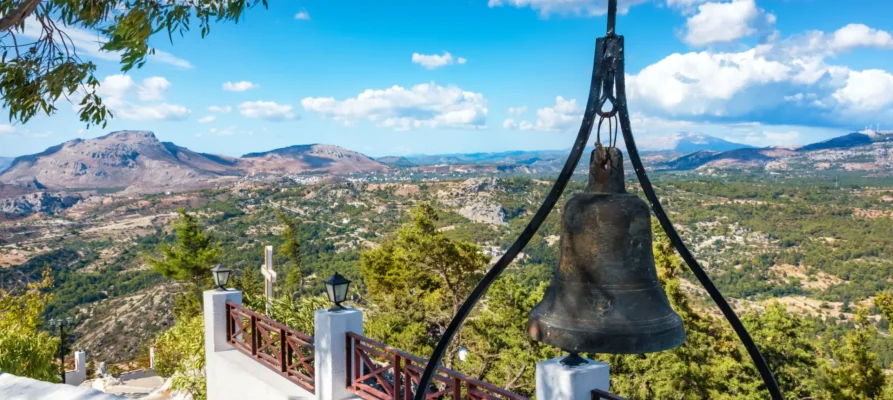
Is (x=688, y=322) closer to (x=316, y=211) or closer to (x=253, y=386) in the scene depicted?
(x=253, y=386)

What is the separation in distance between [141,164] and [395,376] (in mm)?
192731

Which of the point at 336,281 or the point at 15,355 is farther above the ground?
the point at 336,281

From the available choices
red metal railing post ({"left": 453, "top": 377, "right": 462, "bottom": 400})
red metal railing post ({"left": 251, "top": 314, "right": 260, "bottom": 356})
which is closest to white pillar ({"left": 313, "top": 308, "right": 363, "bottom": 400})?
red metal railing post ({"left": 251, "top": 314, "right": 260, "bottom": 356})

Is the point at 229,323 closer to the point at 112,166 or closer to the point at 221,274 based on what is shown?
the point at 221,274

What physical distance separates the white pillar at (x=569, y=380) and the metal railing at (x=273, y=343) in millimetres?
2619

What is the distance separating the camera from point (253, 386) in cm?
546

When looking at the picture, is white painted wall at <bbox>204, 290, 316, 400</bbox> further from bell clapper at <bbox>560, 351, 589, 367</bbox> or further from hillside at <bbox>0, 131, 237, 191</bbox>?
hillside at <bbox>0, 131, 237, 191</bbox>

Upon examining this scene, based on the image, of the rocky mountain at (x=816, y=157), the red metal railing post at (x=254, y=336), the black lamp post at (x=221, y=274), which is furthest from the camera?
the rocky mountain at (x=816, y=157)

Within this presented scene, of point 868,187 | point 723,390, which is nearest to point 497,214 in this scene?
point 723,390

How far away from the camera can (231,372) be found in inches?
229

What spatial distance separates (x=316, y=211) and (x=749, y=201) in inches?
2134

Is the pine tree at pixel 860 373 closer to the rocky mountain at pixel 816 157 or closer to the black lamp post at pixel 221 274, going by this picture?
the black lamp post at pixel 221 274

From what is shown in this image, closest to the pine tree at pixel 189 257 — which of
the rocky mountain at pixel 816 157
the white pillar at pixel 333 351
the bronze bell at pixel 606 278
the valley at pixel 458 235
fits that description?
the valley at pixel 458 235

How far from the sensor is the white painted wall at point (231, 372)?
5199mm
